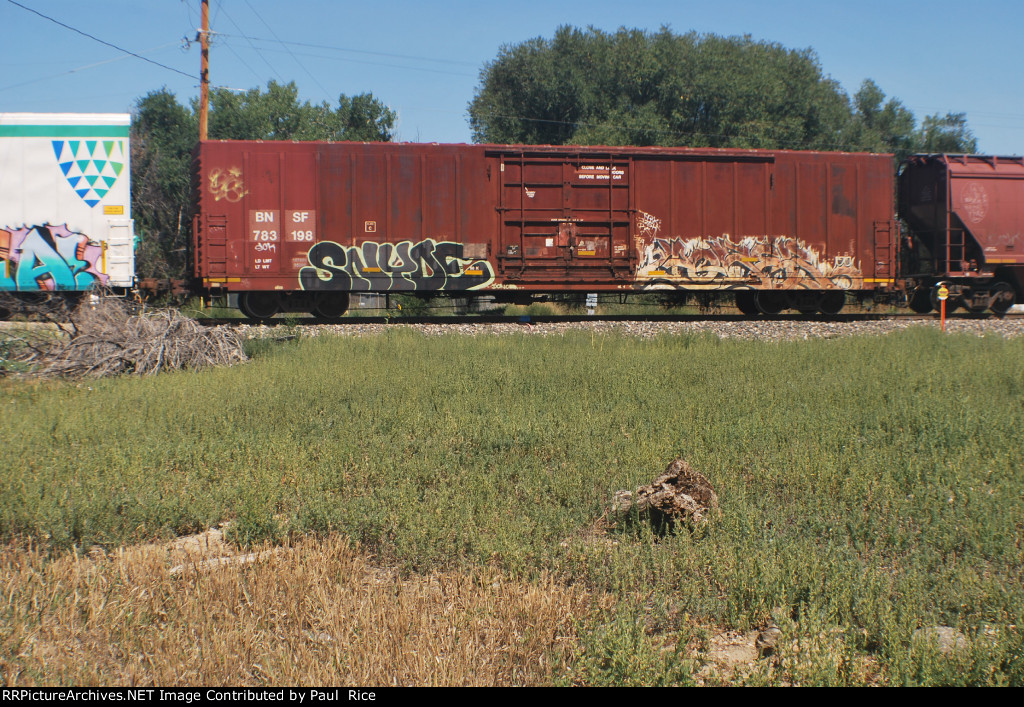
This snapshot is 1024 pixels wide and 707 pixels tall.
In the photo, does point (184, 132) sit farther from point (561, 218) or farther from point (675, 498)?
point (675, 498)

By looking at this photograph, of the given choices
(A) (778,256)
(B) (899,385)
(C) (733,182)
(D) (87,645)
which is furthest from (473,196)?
(D) (87,645)

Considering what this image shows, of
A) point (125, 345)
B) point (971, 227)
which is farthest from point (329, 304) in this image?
point (971, 227)

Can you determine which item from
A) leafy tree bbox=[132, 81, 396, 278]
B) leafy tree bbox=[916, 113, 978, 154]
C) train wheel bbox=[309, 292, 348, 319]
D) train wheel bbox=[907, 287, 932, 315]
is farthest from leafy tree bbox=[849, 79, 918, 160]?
train wheel bbox=[309, 292, 348, 319]

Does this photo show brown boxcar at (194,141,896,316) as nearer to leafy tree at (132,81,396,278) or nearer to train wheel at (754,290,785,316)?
train wheel at (754,290,785,316)

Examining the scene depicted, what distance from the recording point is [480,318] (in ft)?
53.5

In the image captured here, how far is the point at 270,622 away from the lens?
3.75 metres

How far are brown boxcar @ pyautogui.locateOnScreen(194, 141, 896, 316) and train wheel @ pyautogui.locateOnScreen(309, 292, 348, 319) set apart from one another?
0.03m

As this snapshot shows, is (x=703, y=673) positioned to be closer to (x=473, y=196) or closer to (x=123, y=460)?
(x=123, y=460)

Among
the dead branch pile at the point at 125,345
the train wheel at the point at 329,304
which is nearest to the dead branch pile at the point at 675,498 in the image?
the dead branch pile at the point at 125,345

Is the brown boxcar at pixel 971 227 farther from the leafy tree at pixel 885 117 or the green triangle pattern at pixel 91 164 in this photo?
the leafy tree at pixel 885 117

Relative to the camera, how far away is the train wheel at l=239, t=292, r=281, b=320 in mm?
16109

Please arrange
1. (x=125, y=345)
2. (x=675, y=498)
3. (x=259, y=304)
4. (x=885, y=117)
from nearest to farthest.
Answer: (x=675, y=498) → (x=125, y=345) → (x=259, y=304) → (x=885, y=117)

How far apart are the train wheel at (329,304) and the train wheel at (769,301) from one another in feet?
30.4

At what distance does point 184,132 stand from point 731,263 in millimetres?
48132
